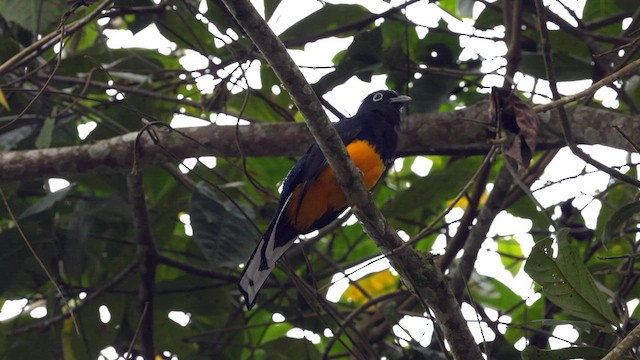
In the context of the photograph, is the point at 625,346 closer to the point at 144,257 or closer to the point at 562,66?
the point at 562,66

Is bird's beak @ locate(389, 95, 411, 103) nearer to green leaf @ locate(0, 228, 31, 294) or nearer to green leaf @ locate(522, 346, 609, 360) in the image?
green leaf @ locate(522, 346, 609, 360)

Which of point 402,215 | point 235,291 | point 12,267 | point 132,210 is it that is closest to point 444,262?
point 402,215

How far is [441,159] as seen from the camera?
5.80m

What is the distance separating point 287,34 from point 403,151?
0.87m

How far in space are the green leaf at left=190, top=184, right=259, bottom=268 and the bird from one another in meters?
0.21

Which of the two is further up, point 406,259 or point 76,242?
point 76,242

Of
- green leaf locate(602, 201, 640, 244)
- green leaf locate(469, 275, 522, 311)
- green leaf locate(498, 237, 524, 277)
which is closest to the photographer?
green leaf locate(602, 201, 640, 244)

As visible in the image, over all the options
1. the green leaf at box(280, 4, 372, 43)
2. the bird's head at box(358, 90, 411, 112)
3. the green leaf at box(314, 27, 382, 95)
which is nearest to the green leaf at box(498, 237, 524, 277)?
the bird's head at box(358, 90, 411, 112)

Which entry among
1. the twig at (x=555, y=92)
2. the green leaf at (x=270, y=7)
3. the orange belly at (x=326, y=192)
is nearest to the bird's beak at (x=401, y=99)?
the orange belly at (x=326, y=192)

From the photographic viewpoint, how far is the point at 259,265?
13.7ft

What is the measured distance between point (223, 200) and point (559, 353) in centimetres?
208

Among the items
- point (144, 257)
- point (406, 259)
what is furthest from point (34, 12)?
point (406, 259)

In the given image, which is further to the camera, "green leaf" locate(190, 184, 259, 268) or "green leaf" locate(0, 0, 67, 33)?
"green leaf" locate(0, 0, 67, 33)

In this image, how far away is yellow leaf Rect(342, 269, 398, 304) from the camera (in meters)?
5.65
